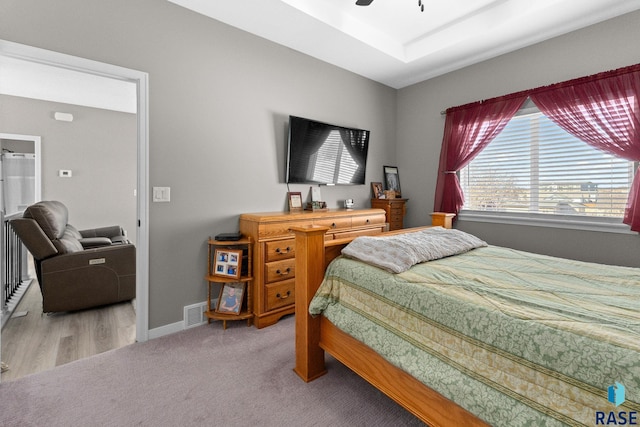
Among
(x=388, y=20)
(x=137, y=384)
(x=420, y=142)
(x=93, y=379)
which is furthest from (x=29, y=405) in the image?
(x=420, y=142)

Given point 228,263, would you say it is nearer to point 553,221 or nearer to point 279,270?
point 279,270

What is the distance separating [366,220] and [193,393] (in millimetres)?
2332

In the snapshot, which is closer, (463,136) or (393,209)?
(463,136)

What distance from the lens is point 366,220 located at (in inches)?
136

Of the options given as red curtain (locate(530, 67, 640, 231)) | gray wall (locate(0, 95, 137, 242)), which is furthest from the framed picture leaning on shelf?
gray wall (locate(0, 95, 137, 242))

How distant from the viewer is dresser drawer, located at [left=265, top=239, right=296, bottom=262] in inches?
104

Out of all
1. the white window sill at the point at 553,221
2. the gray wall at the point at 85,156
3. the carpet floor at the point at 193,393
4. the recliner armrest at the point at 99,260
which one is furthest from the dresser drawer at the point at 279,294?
the gray wall at the point at 85,156

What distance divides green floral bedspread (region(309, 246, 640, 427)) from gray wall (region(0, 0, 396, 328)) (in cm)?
148

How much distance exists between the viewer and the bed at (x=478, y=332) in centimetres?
91

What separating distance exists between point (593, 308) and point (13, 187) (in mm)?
6820

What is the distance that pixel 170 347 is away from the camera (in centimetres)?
230

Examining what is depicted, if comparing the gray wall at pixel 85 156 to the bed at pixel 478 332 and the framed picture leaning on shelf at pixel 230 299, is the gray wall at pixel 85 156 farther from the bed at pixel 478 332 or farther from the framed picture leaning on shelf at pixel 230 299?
the bed at pixel 478 332

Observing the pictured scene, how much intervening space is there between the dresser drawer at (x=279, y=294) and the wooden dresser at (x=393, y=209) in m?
1.68

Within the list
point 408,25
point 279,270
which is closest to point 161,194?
point 279,270
